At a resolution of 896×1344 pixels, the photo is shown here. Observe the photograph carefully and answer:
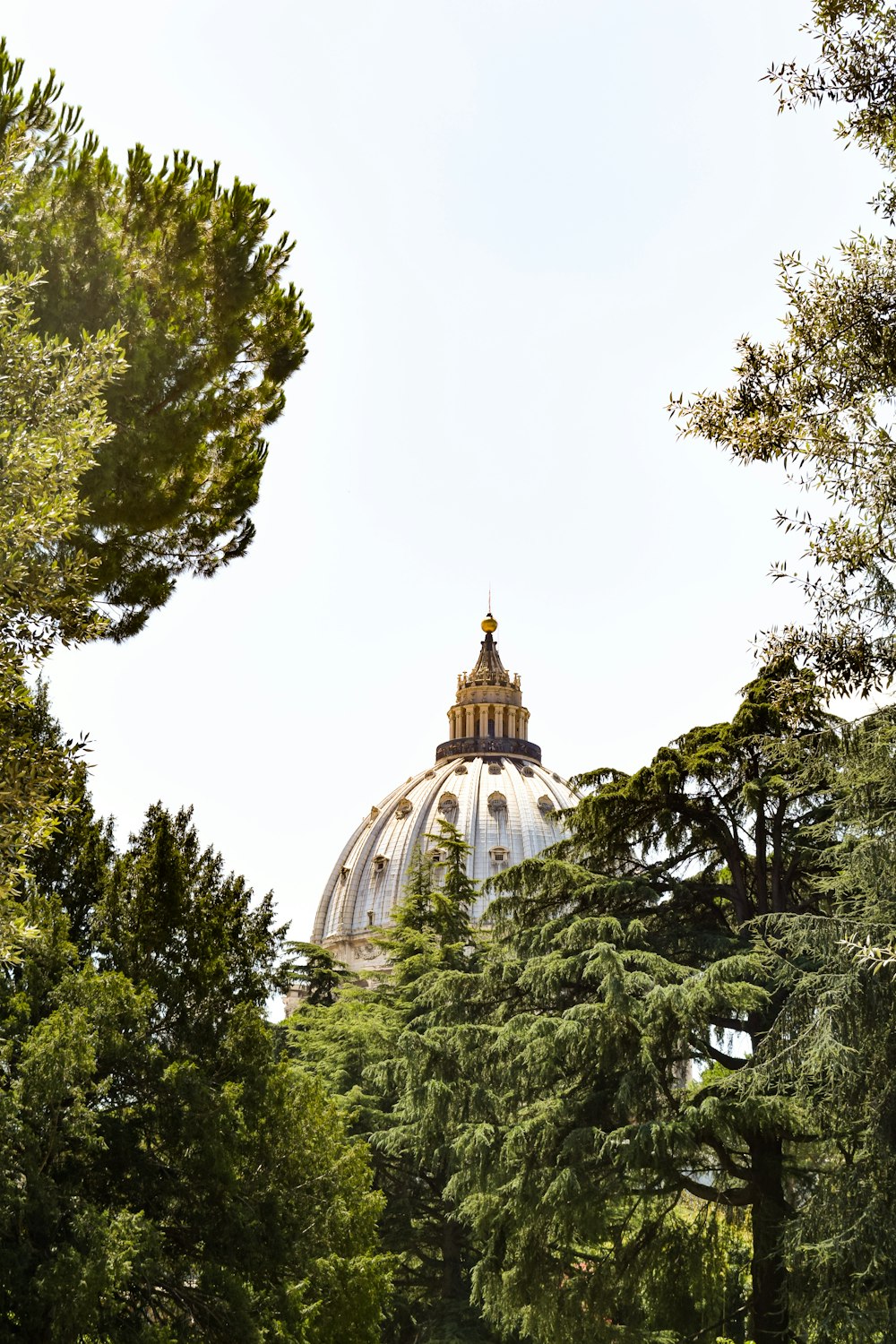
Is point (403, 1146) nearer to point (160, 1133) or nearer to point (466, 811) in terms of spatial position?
point (160, 1133)

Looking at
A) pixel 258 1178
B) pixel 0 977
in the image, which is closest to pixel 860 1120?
pixel 258 1178

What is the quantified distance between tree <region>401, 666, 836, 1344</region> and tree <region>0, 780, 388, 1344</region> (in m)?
3.38

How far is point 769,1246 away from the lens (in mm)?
17047

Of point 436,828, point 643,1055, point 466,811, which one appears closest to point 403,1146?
point 643,1055

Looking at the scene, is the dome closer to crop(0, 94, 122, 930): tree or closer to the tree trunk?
the tree trunk

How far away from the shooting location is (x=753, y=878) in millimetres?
20594

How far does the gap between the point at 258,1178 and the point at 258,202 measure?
8.77 meters

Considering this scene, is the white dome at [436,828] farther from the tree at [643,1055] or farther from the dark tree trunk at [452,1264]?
the tree at [643,1055]

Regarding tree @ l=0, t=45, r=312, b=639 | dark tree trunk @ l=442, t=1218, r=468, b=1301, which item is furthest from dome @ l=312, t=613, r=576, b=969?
tree @ l=0, t=45, r=312, b=639

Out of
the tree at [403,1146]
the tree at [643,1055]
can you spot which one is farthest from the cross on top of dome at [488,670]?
the tree at [643,1055]

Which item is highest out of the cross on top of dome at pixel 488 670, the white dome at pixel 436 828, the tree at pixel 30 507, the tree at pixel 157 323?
the cross on top of dome at pixel 488 670

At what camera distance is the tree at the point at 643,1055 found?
1694cm

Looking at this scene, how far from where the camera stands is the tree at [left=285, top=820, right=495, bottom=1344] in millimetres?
23766

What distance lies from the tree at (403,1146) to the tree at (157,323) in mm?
11117
